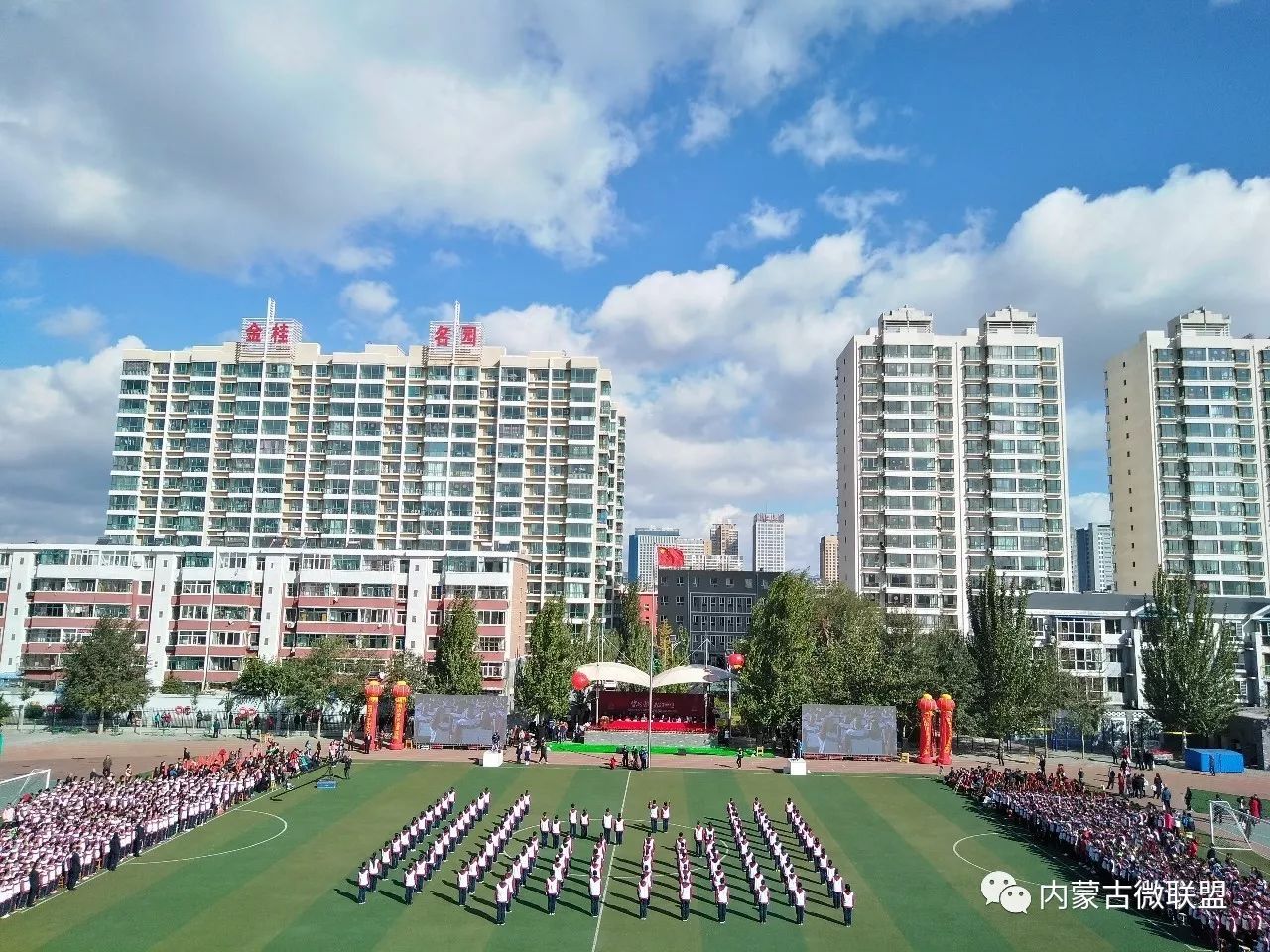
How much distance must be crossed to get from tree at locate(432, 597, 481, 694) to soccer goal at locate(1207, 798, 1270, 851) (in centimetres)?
4139

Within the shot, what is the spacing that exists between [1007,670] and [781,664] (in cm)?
1289

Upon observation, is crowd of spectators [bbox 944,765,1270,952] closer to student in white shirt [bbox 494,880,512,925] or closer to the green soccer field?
the green soccer field

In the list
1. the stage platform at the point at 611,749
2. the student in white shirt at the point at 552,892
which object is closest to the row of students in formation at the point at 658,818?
the student in white shirt at the point at 552,892

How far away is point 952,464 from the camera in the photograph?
101 meters

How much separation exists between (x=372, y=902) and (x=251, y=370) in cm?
9251

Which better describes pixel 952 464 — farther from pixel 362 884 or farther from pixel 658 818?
pixel 362 884

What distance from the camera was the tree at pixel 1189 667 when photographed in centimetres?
5550

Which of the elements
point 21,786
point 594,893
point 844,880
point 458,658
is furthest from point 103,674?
point 844,880

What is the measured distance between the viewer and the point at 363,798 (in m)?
39.7

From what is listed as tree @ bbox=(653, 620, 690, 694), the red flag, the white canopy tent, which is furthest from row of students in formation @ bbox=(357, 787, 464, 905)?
the red flag

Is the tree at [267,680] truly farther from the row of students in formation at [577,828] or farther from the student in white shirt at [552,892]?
the student in white shirt at [552,892]

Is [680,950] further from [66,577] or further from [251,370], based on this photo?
[251,370]

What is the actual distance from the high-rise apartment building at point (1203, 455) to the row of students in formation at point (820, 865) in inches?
3095

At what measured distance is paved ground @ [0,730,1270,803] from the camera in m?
46.4
